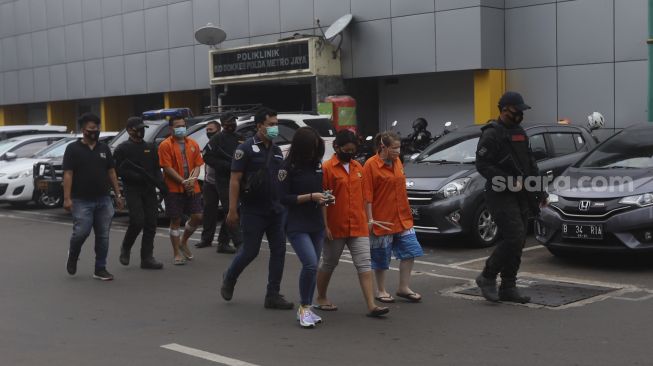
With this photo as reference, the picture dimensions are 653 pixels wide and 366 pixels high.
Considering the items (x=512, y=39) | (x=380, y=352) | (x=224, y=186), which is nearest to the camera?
(x=380, y=352)

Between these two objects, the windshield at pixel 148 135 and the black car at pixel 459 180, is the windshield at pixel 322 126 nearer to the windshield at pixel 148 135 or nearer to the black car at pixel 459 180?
the windshield at pixel 148 135

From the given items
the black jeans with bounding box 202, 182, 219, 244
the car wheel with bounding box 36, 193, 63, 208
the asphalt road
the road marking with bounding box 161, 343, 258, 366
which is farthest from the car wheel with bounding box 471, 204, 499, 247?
the car wheel with bounding box 36, 193, 63, 208

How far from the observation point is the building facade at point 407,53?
18.2 m

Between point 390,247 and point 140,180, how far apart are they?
3.45 metres

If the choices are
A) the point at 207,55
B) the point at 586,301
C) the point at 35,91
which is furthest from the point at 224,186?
the point at 35,91

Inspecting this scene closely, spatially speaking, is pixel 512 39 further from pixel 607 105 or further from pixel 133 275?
pixel 133 275

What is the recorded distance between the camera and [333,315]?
292 inches

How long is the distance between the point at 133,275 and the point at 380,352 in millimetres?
4402

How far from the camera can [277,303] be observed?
7.67 metres

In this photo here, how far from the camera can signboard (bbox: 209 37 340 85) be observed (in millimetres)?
21688

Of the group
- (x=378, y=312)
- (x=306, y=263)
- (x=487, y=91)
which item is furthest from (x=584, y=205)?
(x=487, y=91)

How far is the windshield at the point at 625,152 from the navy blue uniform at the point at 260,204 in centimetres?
435

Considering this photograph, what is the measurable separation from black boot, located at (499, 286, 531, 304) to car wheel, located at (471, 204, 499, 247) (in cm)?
315

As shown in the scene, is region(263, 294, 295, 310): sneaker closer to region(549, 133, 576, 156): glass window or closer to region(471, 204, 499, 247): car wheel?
region(471, 204, 499, 247): car wheel
